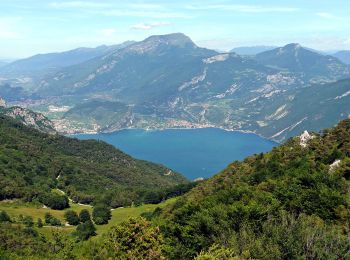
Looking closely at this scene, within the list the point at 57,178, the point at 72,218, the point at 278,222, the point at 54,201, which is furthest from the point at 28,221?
the point at 57,178

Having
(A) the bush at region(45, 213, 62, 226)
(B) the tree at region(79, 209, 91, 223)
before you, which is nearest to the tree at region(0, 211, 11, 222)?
(A) the bush at region(45, 213, 62, 226)

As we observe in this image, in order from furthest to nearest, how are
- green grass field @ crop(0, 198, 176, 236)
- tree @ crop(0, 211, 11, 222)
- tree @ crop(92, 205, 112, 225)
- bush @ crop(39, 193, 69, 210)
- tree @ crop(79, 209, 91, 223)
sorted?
bush @ crop(39, 193, 69, 210), tree @ crop(79, 209, 91, 223), tree @ crop(92, 205, 112, 225), green grass field @ crop(0, 198, 176, 236), tree @ crop(0, 211, 11, 222)

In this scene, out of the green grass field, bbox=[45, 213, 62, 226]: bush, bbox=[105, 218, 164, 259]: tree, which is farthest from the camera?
bbox=[45, 213, 62, 226]: bush

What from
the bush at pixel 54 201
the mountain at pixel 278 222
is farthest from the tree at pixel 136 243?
the bush at pixel 54 201

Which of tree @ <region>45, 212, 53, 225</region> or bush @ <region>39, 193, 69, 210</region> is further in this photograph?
bush @ <region>39, 193, 69, 210</region>

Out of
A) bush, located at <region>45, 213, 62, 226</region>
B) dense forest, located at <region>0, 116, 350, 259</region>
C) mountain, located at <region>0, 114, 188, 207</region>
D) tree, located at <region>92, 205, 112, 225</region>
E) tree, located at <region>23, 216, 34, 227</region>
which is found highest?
dense forest, located at <region>0, 116, 350, 259</region>

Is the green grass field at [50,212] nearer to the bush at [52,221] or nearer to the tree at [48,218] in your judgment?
the tree at [48,218]

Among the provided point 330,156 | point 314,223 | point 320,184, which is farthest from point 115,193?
point 314,223

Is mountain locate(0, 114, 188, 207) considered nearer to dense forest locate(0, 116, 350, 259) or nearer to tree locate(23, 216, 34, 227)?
tree locate(23, 216, 34, 227)

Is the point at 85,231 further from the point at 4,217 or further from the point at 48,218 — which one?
the point at 4,217

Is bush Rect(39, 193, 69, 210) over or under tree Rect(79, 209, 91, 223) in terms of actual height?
under
